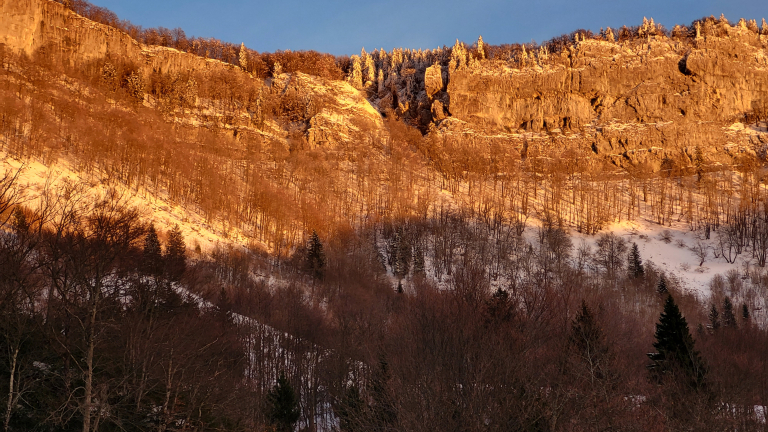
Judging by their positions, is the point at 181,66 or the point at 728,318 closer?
the point at 728,318

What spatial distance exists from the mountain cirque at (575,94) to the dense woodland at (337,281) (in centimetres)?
428

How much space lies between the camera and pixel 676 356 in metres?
17.6

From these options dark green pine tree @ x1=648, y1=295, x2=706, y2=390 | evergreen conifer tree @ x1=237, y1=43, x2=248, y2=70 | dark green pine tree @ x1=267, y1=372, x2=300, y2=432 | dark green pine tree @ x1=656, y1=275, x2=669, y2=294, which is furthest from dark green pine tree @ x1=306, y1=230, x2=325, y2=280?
evergreen conifer tree @ x1=237, y1=43, x2=248, y2=70

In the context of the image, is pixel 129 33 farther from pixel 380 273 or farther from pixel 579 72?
pixel 579 72

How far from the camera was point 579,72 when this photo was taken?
101 metres

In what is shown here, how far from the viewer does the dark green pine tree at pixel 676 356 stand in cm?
1636

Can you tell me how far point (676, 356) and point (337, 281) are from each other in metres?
33.6

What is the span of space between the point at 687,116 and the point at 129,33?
4552 inches

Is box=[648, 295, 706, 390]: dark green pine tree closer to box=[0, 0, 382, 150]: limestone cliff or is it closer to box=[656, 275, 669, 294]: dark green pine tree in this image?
box=[656, 275, 669, 294]: dark green pine tree

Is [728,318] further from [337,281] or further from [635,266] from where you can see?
[337,281]

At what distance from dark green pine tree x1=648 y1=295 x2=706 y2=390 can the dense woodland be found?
10 centimetres

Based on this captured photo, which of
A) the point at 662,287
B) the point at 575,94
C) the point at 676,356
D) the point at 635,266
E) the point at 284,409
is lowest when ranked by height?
the point at 284,409

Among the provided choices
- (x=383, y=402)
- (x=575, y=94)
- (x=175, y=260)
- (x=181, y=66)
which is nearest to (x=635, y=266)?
(x=383, y=402)

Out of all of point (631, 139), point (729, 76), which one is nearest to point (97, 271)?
point (631, 139)
